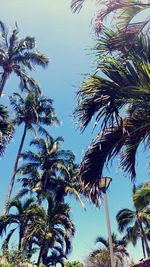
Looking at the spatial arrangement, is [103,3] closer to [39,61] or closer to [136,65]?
[136,65]

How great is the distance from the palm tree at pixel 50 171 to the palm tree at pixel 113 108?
25.9 meters

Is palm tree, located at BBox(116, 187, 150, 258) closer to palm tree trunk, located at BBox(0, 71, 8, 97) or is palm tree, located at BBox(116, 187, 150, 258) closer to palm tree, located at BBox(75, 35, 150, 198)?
palm tree trunk, located at BBox(0, 71, 8, 97)

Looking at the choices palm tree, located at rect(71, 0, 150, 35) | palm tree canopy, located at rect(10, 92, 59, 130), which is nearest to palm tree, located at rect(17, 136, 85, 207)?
palm tree canopy, located at rect(10, 92, 59, 130)

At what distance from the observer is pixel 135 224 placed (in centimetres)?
3158

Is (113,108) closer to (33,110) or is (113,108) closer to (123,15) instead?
(123,15)

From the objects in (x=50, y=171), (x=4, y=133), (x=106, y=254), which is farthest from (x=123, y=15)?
(x=106, y=254)

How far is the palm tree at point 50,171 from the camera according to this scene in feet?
101

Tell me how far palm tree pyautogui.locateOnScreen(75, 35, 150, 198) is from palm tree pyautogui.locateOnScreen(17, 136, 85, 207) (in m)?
25.9

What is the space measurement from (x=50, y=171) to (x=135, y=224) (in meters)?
9.63

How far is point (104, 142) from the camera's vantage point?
14.3 ft

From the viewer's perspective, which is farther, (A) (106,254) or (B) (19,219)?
(A) (106,254)

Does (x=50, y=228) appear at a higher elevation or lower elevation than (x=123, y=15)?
higher

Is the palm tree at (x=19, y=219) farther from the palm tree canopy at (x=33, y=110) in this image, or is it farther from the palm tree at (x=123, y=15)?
the palm tree at (x=123, y=15)

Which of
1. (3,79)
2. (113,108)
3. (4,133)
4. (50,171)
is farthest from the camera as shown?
(50,171)
